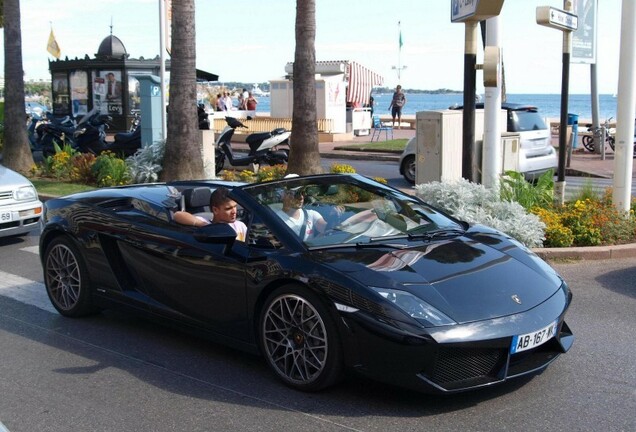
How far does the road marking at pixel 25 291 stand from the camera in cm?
766

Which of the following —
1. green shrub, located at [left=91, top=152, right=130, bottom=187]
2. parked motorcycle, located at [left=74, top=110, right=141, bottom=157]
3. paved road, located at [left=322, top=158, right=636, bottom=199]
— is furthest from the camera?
parked motorcycle, located at [left=74, top=110, right=141, bottom=157]

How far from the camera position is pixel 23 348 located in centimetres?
627

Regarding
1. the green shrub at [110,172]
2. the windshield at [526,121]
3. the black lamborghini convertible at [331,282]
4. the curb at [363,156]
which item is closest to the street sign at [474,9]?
the black lamborghini convertible at [331,282]

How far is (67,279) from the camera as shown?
7031 millimetres

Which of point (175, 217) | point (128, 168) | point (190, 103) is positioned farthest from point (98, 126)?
point (175, 217)

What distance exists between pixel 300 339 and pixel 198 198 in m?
1.77

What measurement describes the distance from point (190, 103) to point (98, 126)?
6.28 meters

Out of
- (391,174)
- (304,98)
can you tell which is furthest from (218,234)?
(391,174)

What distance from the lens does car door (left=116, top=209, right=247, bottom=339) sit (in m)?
5.54

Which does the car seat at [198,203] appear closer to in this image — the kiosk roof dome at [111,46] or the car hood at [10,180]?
the car hood at [10,180]

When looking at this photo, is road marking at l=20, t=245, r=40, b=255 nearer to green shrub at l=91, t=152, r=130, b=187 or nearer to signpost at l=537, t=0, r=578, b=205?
green shrub at l=91, t=152, r=130, b=187

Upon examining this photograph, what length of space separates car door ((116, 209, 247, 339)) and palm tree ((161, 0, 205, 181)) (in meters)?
7.69

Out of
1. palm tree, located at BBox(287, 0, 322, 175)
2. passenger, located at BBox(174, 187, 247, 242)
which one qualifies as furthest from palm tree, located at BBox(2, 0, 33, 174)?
passenger, located at BBox(174, 187, 247, 242)

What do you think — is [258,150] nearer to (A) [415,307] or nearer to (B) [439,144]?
(B) [439,144]
